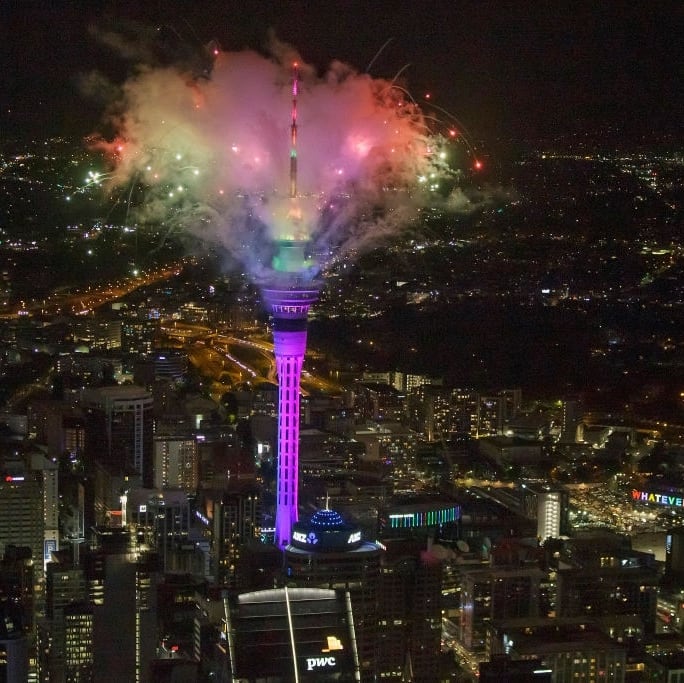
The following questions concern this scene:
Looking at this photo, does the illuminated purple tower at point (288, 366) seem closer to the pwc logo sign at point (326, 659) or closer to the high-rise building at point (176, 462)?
the high-rise building at point (176, 462)

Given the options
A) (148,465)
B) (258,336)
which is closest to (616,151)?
(148,465)

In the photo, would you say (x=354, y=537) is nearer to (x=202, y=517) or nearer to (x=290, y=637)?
(x=202, y=517)

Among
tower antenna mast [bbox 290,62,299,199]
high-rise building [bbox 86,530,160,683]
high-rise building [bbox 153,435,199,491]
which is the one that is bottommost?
high-rise building [bbox 86,530,160,683]

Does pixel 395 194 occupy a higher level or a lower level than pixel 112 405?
higher

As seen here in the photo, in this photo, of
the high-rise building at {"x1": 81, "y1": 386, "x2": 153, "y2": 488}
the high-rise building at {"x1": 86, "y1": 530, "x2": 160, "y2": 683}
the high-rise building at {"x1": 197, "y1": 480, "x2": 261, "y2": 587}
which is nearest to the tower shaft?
the high-rise building at {"x1": 197, "y1": 480, "x2": 261, "y2": 587}

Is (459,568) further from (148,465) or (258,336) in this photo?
(258,336)

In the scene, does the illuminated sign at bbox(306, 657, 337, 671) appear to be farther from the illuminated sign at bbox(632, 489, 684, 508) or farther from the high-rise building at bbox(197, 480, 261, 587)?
the illuminated sign at bbox(632, 489, 684, 508)
